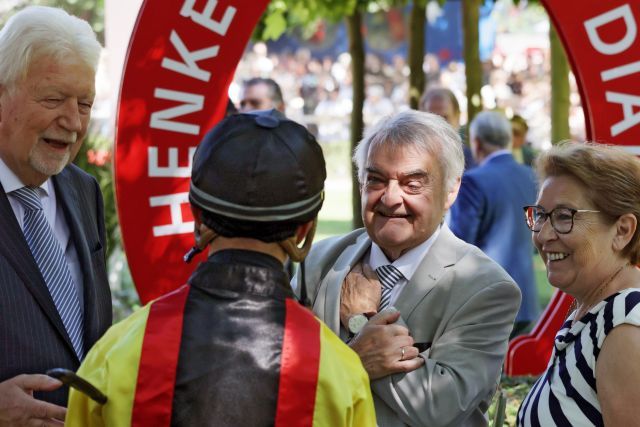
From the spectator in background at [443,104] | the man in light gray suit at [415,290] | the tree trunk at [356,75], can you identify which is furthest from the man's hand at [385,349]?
the tree trunk at [356,75]

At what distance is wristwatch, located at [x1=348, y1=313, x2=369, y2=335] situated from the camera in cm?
300

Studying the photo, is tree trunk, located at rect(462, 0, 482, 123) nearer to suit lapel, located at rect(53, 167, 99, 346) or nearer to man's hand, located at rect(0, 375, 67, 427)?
suit lapel, located at rect(53, 167, 99, 346)

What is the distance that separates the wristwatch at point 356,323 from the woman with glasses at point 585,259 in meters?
0.51

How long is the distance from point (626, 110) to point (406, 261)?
3.01m

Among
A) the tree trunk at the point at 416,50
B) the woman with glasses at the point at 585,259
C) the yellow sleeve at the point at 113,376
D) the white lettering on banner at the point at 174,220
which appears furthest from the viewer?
the tree trunk at the point at 416,50

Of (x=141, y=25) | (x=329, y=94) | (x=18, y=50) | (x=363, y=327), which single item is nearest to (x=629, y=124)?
(x=141, y=25)

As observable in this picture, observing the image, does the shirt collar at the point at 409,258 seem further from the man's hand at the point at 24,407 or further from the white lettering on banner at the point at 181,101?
the white lettering on banner at the point at 181,101

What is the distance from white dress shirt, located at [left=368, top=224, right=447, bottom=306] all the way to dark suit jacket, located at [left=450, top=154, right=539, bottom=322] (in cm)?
418

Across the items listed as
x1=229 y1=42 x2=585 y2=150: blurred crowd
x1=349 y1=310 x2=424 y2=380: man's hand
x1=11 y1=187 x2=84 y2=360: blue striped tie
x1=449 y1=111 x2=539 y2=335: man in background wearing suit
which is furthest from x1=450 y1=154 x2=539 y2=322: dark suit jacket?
x1=229 y1=42 x2=585 y2=150: blurred crowd

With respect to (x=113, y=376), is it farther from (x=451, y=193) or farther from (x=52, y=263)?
(x=451, y=193)

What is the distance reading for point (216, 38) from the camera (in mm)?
5809

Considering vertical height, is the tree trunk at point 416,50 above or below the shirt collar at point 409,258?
above

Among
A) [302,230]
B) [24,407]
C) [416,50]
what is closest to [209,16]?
[24,407]

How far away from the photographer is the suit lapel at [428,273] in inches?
119
